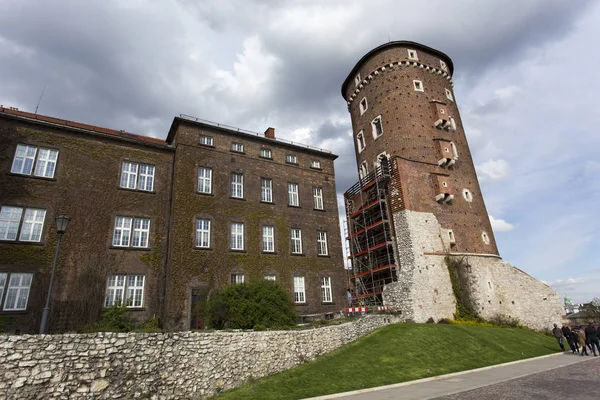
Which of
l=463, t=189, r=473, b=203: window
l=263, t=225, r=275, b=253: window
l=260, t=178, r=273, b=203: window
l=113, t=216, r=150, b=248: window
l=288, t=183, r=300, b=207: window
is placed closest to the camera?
l=113, t=216, r=150, b=248: window

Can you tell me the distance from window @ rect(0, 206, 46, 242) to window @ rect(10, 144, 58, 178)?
2.10 metres

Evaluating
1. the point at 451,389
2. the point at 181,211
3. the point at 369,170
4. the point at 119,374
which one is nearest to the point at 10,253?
the point at 181,211

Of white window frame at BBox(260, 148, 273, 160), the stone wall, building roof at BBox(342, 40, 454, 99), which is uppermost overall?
building roof at BBox(342, 40, 454, 99)

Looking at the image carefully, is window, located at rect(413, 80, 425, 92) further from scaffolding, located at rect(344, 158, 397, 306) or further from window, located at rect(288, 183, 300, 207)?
window, located at rect(288, 183, 300, 207)

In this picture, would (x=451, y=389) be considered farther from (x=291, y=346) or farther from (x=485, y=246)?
(x=485, y=246)

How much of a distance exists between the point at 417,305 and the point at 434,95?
22.2m

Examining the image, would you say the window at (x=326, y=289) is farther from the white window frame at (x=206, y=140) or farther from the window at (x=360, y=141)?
the window at (x=360, y=141)

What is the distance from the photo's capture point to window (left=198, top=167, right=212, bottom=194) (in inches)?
877

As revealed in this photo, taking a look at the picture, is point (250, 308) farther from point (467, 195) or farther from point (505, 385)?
point (467, 195)

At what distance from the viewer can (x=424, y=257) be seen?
2652 cm

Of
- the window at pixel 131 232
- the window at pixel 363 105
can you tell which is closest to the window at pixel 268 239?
the window at pixel 131 232

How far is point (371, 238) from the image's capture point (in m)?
31.9

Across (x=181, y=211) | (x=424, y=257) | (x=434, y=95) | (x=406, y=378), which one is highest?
(x=434, y=95)

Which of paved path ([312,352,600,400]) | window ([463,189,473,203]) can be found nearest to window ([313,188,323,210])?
window ([463,189,473,203])
